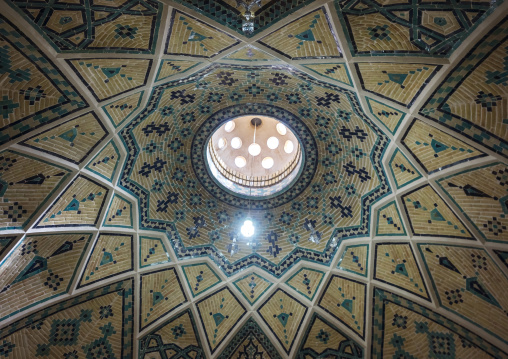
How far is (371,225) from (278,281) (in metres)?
2.61

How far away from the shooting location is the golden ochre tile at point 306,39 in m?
5.61

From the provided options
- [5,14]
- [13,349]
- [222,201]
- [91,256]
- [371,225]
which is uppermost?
[5,14]

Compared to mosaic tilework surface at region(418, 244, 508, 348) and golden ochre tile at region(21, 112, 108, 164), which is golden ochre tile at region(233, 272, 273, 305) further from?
golden ochre tile at region(21, 112, 108, 164)

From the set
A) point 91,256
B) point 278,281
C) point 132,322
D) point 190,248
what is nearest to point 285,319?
point 278,281

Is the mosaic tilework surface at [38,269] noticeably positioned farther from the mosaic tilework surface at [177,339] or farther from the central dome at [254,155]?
the central dome at [254,155]

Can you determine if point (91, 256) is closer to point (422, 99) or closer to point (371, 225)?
point (371, 225)

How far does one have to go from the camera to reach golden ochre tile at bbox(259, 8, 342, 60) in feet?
18.4

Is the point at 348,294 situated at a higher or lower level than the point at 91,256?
lower

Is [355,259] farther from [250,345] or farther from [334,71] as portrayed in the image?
[334,71]

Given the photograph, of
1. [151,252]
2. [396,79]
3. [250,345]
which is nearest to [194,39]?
[396,79]

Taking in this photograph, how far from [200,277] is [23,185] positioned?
14.5 feet

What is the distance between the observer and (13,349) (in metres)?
7.87

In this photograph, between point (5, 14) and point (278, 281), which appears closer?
point (5, 14)

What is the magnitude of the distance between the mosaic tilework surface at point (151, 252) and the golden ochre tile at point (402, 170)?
204 inches
